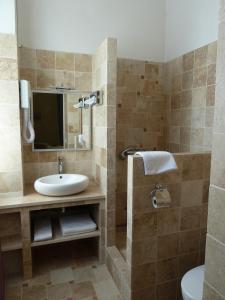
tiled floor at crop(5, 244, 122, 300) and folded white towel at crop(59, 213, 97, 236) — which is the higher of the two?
folded white towel at crop(59, 213, 97, 236)

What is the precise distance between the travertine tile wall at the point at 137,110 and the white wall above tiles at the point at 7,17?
114 cm

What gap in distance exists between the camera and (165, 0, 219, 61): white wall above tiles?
2109mm

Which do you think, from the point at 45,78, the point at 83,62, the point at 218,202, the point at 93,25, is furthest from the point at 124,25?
the point at 218,202

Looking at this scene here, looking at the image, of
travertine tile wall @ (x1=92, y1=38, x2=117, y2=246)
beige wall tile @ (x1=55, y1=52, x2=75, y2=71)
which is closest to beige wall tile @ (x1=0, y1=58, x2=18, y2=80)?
beige wall tile @ (x1=55, y1=52, x2=75, y2=71)

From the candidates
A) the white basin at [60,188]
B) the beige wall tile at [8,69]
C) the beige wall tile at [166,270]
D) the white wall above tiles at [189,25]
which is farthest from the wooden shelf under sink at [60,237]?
the white wall above tiles at [189,25]

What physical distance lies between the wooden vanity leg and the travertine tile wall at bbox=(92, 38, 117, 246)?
73cm

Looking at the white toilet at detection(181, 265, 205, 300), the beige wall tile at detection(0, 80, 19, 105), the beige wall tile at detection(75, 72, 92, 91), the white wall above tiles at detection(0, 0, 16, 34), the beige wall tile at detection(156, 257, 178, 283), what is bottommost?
the beige wall tile at detection(156, 257, 178, 283)

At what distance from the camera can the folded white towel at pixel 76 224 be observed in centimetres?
218

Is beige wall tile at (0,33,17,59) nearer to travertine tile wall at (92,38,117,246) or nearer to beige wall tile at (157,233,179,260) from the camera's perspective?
travertine tile wall at (92,38,117,246)

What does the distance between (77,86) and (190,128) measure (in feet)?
4.32

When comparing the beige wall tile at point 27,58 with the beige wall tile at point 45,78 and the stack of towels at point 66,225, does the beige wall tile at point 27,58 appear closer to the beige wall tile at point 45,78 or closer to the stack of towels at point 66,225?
the beige wall tile at point 45,78

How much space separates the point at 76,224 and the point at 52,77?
156 cm

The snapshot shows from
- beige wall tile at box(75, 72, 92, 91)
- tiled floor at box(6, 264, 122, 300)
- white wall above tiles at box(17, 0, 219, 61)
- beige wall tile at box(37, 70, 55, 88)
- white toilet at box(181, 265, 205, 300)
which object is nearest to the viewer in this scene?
white toilet at box(181, 265, 205, 300)

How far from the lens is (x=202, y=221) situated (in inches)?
72.2
